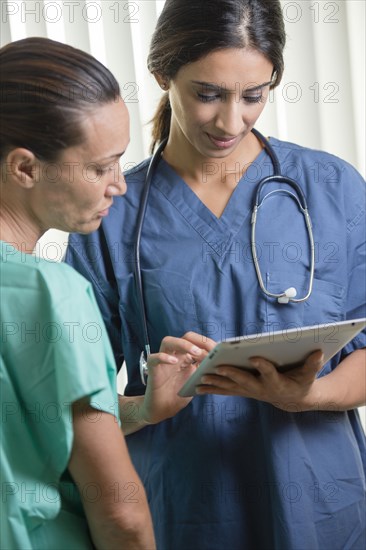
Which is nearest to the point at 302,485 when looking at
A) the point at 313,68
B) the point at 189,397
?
the point at 189,397

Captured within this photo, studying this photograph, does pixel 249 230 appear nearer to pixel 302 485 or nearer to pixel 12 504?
pixel 302 485

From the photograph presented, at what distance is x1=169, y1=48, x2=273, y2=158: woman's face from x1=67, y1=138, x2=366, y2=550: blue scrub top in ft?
0.39

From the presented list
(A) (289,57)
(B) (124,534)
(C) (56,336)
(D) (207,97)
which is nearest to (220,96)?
(D) (207,97)

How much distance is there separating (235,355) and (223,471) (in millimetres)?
310

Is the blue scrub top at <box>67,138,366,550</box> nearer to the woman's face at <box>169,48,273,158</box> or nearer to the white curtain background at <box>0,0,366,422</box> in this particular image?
the woman's face at <box>169,48,273,158</box>

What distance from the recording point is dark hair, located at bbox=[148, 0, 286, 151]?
1262mm

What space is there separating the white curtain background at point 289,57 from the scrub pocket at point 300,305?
78 centimetres

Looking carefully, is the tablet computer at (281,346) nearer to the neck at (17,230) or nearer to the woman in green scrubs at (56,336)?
the woman in green scrubs at (56,336)

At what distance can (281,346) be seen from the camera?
1.07 m

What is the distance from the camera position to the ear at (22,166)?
952 millimetres

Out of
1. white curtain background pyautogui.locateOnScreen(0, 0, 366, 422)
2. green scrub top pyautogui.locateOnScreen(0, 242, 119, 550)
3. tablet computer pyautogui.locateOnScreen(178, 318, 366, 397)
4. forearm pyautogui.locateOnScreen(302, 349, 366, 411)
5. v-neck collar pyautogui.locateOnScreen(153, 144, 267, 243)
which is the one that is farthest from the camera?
white curtain background pyautogui.locateOnScreen(0, 0, 366, 422)

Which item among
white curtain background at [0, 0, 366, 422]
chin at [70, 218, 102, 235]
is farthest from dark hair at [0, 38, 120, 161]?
white curtain background at [0, 0, 366, 422]

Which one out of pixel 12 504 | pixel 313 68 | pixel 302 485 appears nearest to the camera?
pixel 12 504

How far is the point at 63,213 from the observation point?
1.02 meters
